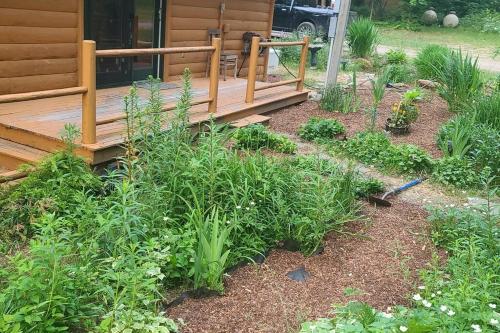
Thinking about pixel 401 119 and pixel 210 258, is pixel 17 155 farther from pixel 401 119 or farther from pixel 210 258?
pixel 401 119

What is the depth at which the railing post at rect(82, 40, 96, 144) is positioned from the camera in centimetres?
463

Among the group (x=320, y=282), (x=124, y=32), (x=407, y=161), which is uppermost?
(x=124, y=32)

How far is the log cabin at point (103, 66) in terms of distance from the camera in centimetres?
504

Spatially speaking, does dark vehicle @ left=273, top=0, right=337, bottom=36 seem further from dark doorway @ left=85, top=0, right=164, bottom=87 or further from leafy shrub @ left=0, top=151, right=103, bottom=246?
leafy shrub @ left=0, top=151, right=103, bottom=246

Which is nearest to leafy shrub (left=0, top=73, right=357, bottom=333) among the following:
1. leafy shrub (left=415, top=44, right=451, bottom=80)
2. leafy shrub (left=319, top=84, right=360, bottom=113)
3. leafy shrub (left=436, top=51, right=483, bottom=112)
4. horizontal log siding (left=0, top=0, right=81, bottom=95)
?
horizontal log siding (left=0, top=0, right=81, bottom=95)

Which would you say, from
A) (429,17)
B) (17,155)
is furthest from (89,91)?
(429,17)

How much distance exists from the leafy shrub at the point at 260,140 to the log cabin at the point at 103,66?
1.62 feet

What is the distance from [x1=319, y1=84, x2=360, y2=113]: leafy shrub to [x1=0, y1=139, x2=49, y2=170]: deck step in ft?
16.4

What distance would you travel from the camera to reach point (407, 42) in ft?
73.2

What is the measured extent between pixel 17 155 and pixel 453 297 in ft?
13.1

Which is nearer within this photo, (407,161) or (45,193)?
(45,193)

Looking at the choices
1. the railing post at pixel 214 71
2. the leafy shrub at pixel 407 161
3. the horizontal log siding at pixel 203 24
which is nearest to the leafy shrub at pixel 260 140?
the railing post at pixel 214 71

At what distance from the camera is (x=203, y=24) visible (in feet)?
31.3

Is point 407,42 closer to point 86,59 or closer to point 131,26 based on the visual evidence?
point 131,26
